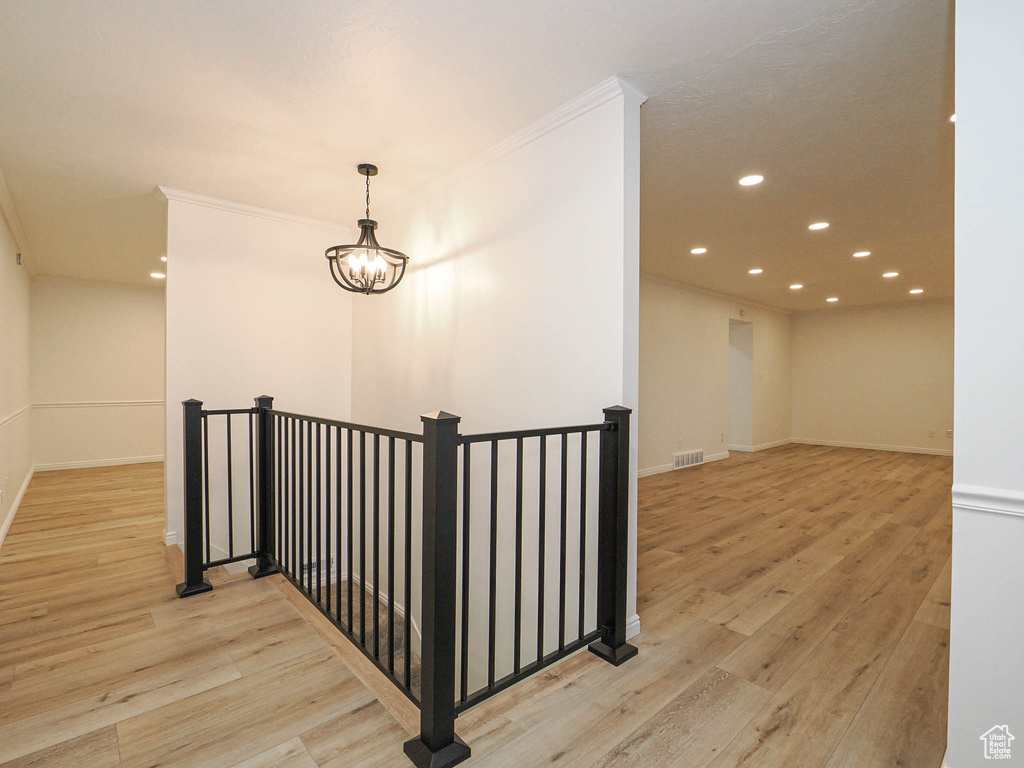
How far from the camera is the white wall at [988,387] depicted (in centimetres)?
125

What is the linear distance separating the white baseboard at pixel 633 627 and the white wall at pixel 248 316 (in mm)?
2975

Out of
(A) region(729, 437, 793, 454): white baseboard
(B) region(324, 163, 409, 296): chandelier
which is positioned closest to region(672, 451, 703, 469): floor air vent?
(A) region(729, 437, 793, 454): white baseboard

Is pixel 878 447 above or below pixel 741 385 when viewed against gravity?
below

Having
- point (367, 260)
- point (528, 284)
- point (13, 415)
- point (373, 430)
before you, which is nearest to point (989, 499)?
point (373, 430)

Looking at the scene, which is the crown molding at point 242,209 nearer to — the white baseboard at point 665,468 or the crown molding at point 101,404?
the white baseboard at point 665,468

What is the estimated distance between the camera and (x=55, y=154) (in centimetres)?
288

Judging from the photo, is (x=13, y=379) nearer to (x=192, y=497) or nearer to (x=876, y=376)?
(x=192, y=497)

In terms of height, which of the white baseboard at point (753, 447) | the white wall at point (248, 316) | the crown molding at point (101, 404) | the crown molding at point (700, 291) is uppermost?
the crown molding at point (700, 291)

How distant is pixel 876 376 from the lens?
8258 millimetres

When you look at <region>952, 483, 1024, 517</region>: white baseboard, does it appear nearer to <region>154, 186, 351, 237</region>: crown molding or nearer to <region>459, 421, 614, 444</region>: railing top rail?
<region>459, 421, 614, 444</region>: railing top rail

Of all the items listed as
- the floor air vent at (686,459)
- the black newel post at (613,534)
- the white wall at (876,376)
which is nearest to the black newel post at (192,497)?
the black newel post at (613,534)

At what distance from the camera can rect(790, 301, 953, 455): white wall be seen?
7.72 metres

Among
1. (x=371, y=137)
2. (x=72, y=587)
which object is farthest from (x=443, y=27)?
(x=72, y=587)

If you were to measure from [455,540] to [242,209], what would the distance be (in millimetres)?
3476
